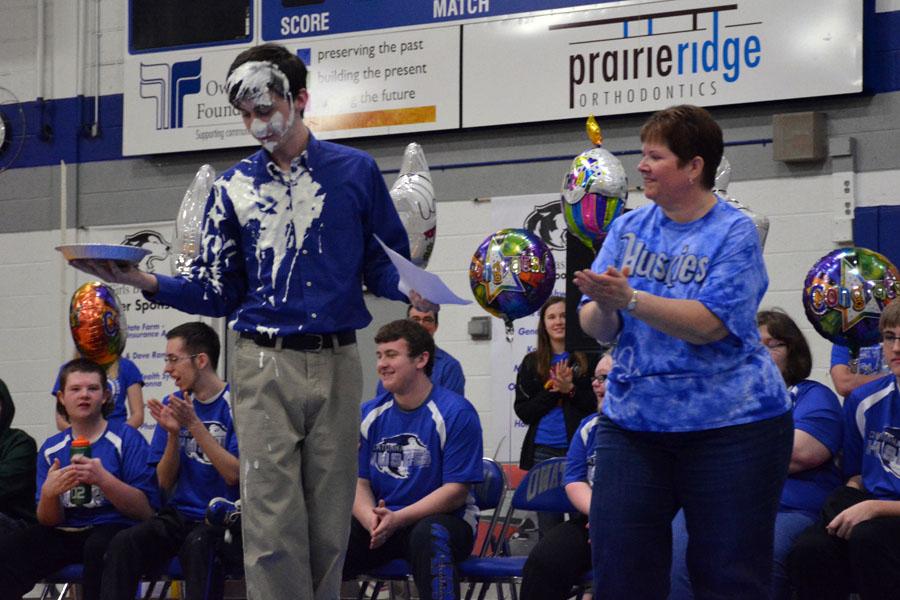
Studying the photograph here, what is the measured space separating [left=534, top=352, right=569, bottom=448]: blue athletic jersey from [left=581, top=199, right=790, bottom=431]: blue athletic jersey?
2687 millimetres

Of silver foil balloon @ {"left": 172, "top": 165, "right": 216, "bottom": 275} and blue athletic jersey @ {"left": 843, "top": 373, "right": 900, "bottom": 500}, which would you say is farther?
silver foil balloon @ {"left": 172, "top": 165, "right": 216, "bottom": 275}

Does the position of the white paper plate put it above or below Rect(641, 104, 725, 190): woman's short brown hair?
below

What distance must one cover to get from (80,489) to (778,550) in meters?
2.59

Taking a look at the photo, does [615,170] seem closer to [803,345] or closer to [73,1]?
[803,345]

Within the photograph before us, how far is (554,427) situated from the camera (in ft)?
17.9

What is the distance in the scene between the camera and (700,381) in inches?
103

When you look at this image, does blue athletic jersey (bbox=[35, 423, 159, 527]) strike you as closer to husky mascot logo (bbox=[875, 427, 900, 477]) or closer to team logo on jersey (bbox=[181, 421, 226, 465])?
team logo on jersey (bbox=[181, 421, 226, 465])

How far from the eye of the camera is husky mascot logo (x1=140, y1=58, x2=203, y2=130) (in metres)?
7.97

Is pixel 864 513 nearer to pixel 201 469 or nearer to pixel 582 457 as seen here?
pixel 582 457

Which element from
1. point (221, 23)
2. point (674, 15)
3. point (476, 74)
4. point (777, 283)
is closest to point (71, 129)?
point (221, 23)

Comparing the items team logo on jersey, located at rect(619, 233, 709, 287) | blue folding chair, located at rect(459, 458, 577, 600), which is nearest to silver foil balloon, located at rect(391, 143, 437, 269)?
blue folding chair, located at rect(459, 458, 577, 600)

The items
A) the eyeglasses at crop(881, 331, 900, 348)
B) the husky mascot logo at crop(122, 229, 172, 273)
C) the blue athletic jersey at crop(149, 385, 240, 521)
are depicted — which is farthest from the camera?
the husky mascot logo at crop(122, 229, 172, 273)

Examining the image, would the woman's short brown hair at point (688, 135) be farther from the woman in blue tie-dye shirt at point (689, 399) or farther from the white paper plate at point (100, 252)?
the white paper plate at point (100, 252)

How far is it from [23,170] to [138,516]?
452 cm
